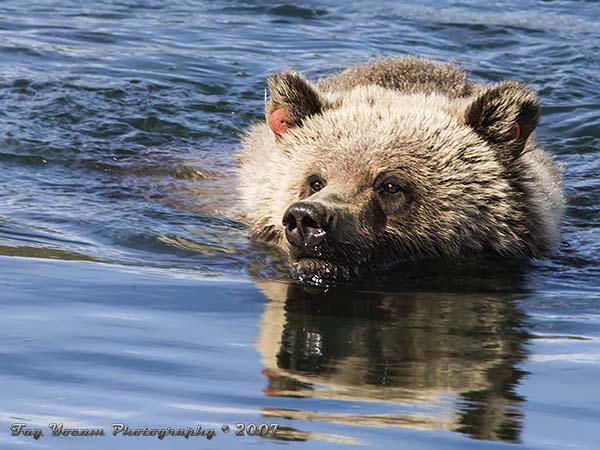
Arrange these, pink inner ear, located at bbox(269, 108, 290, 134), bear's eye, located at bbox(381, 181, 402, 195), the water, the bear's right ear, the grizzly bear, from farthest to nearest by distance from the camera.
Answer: pink inner ear, located at bbox(269, 108, 290, 134), the bear's right ear, bear's eye, located at bbox(381, 181, 402, 195), the grizzly bear, the water

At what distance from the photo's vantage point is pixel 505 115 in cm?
691

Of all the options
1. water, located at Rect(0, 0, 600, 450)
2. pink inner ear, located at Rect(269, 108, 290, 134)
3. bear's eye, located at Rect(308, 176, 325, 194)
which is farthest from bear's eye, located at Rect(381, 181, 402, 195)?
pink inner ear, located at Rect(269, 108, 290, 134)

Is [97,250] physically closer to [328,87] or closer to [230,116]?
[328,87]

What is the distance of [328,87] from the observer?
8484 millimetres

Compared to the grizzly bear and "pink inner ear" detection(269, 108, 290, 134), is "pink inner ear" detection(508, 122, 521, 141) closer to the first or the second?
the grizzly bear

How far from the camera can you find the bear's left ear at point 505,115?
689 centimetres

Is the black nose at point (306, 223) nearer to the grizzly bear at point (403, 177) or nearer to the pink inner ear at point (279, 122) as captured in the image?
the grizzly bear at point (403, 177)

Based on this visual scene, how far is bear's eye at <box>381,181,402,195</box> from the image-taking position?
6.74 metres

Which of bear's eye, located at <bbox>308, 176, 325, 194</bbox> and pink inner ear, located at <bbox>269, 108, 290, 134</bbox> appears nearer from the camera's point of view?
bear's eye, located at <bbox>308, 176, 325, 194</bbox>

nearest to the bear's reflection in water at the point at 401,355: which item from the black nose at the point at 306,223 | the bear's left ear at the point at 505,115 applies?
the black nose at the point at 306,223

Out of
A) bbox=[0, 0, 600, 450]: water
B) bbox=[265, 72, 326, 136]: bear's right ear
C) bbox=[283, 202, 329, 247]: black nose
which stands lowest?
bbox=[0, 0, 600, 450]: water

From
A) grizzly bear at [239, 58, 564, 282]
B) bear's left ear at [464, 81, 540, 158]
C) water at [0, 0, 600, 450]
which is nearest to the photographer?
water at [0, 0, 600, 450]

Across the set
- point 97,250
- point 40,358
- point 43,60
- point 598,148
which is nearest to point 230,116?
point 43,60

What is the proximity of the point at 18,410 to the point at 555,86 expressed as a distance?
8740 mm
